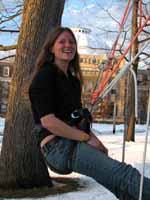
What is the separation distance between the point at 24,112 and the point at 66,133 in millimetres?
4413

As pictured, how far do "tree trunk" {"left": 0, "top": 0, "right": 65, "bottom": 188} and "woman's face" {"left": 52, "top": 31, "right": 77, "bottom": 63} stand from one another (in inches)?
161

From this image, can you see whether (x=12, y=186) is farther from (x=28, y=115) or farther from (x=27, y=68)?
(x=27, y=68)

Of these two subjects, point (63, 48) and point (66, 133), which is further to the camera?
point (63, 48)

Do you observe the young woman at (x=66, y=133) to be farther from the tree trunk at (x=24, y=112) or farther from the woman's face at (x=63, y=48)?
the tree trunk at (x=24, y=112)

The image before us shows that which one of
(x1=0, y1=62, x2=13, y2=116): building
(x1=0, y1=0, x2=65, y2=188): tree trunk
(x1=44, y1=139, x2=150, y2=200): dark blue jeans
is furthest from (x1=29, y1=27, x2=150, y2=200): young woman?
(x1=0, y1=62, x2=13, y2=116): building

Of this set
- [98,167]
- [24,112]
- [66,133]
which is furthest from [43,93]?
[24,112]

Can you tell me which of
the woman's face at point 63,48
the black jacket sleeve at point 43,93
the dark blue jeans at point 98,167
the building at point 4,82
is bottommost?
the building at point 4,82

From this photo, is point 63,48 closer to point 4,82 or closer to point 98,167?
point 98,167

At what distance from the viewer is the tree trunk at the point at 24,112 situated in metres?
7.82

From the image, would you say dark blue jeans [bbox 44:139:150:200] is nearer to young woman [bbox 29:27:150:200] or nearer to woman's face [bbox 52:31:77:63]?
young woman [bbox 29:27:150:200]

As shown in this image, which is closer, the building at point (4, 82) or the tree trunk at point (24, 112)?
the tree trunk at point (24, 112)

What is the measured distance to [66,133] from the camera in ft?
11.3

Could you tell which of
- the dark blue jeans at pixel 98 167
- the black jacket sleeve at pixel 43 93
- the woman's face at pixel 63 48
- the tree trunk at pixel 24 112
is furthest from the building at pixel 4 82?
the dark blue jeans at pixel 98 167

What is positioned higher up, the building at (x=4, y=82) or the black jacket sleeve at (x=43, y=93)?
the black jacket sleeve at (x=43, y=93)
